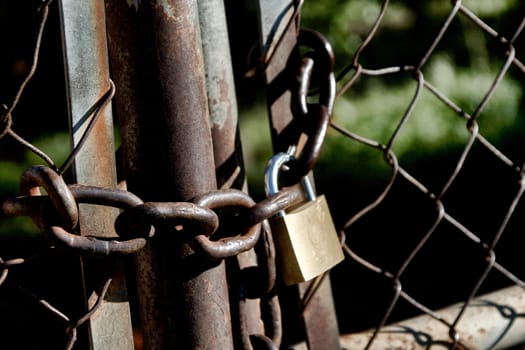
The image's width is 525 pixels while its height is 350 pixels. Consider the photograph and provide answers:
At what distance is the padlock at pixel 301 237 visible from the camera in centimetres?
82

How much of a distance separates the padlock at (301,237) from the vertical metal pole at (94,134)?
0.18 metres

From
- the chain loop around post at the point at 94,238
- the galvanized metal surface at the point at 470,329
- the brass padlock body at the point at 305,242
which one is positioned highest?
the chain loop around post at the point at 94,238

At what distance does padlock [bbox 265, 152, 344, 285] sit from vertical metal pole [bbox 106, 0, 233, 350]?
0.09m

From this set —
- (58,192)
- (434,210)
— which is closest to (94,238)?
(58,192)

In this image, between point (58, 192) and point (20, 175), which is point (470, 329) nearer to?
point (58, 192)

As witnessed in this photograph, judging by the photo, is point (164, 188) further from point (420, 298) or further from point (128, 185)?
point (420, 298)

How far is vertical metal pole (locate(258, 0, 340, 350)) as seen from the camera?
885 millimetres

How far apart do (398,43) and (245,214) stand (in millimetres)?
3656

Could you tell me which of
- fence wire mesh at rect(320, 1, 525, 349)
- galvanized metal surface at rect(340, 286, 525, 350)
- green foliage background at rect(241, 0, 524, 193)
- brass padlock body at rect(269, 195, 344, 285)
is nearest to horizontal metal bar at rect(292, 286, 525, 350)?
galvanized metal surface at rect(340, 286, 525, 350)

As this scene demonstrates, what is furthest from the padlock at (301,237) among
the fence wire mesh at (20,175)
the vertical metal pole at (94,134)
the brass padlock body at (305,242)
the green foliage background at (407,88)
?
the green foliage background at (407,88)

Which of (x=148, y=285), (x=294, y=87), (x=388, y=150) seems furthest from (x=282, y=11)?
(x=148, y=285)

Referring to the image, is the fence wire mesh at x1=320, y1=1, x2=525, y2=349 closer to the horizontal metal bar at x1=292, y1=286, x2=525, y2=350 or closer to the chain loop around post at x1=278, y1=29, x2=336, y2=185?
the horizontal metal bar at x1=292, y1=286, x2=525, y2=350

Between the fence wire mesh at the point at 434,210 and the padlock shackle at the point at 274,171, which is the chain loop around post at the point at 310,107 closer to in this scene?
the padlock shackle at the point at 274,171

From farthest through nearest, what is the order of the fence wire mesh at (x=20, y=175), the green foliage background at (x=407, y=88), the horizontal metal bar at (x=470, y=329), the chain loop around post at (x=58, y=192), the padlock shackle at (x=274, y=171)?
the green foliage background at (x=407, y=88), the fence wire mesh at (x=20, y=175), the horizontal metal bar at (x=470, y=329), the padlock shackle at (x=274, y=171), the chain loop around post at (x=58, y=192)
